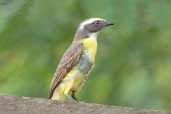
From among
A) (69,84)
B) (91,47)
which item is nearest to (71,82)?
(69,84)

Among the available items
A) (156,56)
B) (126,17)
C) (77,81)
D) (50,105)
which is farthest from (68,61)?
(50,105)

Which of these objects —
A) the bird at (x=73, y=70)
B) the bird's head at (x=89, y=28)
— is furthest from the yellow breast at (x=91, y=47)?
the bird's head at (x=89, y=28)

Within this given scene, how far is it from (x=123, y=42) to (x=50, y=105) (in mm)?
1841

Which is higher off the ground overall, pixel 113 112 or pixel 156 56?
pixel 113 112

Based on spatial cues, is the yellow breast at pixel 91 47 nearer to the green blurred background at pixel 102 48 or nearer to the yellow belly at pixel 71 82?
the yellow belly at pixel 71 82

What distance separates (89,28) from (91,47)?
367 millimetres

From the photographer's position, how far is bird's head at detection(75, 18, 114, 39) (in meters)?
5.03

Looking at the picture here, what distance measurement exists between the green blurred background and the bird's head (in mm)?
48

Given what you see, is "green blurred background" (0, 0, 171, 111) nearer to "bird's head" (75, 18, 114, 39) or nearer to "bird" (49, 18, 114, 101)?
"bird's head" (75, 18, 114, 39)

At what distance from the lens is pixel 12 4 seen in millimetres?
4996

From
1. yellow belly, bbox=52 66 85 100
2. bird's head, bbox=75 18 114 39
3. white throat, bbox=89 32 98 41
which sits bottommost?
yellow belly, bbox=52 66 85 100

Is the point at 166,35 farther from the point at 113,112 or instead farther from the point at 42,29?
the point at 113,112

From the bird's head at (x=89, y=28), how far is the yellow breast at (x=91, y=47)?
11 centimetres

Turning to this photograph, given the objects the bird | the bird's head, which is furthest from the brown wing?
the bird's head
